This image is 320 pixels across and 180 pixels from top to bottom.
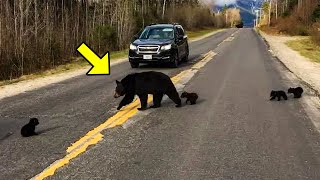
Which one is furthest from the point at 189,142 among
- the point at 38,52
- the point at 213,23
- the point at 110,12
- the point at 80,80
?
the point at 213,23

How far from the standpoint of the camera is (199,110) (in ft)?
29.8

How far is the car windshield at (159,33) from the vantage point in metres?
18.5

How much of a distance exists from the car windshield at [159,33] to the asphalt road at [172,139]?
751 centimetres

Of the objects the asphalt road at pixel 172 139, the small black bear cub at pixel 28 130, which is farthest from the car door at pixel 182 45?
the small black bear cub at pixel 28 130

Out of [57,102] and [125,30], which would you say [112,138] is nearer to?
[57,102]

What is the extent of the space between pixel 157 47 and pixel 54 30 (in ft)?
18.3

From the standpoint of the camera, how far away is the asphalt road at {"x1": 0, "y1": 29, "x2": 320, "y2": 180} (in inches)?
208

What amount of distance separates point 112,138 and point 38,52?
12722 mm

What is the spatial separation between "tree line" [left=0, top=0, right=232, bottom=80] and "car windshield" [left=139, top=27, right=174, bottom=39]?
13.3 feet

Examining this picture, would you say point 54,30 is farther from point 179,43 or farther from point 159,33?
point 179,43

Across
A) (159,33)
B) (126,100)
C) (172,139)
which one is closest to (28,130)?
(172,139)
